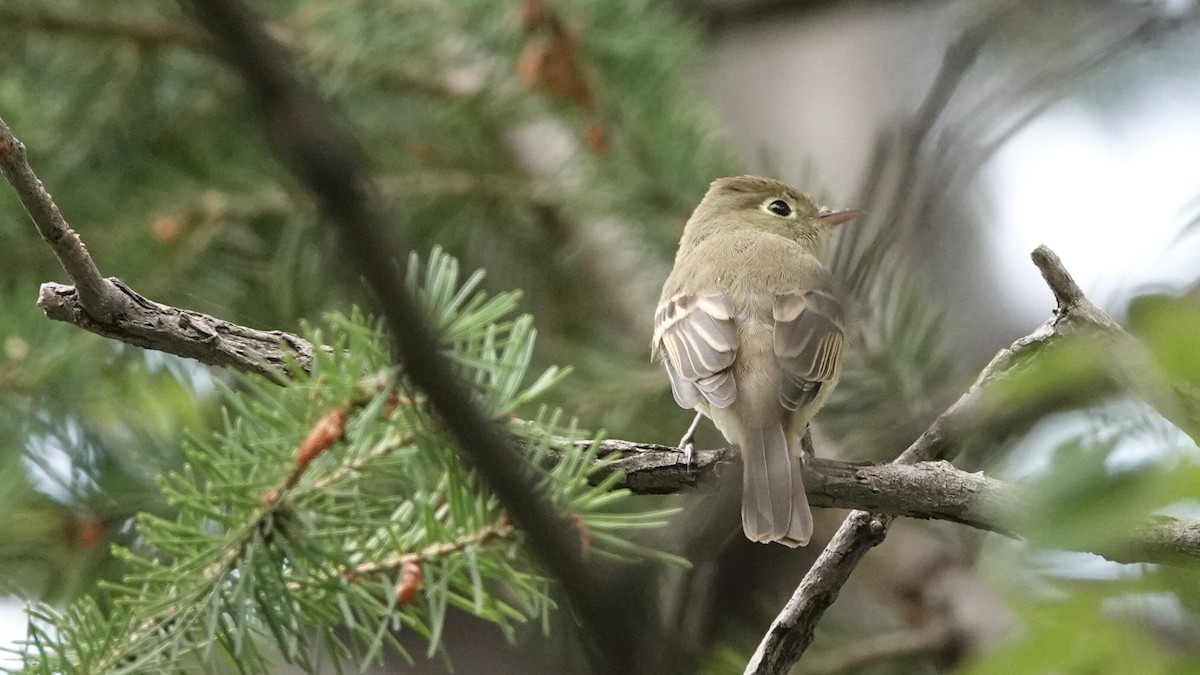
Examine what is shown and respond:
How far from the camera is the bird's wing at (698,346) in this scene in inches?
104

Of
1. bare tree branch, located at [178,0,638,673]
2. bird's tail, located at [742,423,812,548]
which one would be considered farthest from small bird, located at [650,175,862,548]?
bare tree branch, located at [178,0,638,673]

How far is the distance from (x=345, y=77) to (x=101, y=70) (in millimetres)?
692

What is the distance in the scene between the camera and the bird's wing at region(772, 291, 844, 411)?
2531 millimetres

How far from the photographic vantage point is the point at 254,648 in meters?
1.53

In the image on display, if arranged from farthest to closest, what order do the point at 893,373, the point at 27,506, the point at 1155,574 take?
the point at 893,373 < the point at 27,506 < the point at 1155,574

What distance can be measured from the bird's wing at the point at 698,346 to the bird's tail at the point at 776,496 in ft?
0.88

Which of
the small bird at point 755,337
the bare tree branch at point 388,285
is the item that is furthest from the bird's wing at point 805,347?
the bare tree branch at point 388,285

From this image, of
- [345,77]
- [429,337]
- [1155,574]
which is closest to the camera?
[429,337]

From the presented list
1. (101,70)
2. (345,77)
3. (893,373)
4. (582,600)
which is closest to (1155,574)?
(582,600)

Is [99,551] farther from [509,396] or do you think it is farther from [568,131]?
[568,131]

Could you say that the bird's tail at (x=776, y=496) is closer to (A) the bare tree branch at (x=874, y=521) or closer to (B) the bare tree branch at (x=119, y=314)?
(A) the bare tree branch at (x=874, y=521)

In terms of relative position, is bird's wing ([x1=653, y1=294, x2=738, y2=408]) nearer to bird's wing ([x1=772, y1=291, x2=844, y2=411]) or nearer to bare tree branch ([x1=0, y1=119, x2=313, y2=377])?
bird's wing ([x1=772, y1=291, x2=844, y2=411])

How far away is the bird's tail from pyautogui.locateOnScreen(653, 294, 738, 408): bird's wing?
0.27 metres

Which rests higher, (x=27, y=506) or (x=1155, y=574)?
(x=27, y=506)
